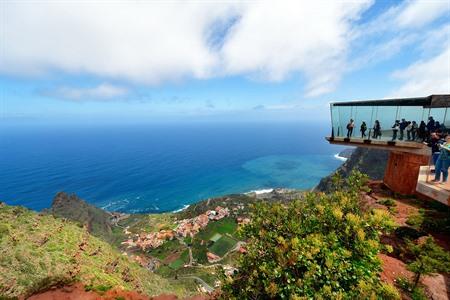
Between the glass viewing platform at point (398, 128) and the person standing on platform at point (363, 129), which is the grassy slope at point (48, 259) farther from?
the person standing on platform at point (363, 129)

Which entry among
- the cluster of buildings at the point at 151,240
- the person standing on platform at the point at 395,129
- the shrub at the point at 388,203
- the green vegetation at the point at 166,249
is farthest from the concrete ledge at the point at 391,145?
the cluster of buildings at the point at 151,240

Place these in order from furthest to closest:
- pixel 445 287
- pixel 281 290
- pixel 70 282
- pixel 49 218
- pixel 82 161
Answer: pixel 82 161 → pixel 49 218 → pixel 70 282 → pixel 445 287 → pixel 281 290

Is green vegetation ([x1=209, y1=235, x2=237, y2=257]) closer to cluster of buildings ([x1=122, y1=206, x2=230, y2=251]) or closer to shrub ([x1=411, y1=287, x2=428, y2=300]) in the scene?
cluster of buildings ([x1=122, y1=206, x2=230, y2=251])

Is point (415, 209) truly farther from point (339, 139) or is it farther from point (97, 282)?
point (97, 282)

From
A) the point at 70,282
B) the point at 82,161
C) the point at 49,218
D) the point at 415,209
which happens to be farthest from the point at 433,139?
the point at 82,161

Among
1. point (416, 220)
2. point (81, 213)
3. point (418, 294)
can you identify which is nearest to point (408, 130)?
point (416, 220)

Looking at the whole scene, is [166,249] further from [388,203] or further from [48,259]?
[388,203]

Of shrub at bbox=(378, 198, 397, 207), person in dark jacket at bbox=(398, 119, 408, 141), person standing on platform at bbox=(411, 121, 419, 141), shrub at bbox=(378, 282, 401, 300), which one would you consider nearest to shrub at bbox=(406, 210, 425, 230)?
shrub at bbox=(378, 198, 397, 207)
